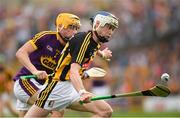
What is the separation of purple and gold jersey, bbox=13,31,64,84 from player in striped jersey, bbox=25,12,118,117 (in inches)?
31.9

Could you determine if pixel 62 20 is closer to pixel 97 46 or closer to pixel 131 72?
pixel 97 46

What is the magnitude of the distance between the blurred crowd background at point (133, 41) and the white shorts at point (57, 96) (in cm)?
812

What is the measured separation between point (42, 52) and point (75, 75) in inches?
81.4

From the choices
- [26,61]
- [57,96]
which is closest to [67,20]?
[26,61]

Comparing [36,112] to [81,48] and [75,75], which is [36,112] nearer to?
[75,75]

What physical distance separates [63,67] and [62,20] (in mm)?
1127

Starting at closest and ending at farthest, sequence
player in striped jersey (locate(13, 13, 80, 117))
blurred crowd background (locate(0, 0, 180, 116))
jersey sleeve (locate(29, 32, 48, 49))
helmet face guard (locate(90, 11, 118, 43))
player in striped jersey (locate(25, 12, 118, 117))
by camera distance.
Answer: player in striped jersey (locate(25, 12, 118, 117))
helmet face guard (locate(90, 11, 118, 43))
player in striped jersey (locate(13, 13, 80, 117))
jersey sleeve (locate(29, 32, 48, 49))
blurred crowd background (locate(0, 0, 180, 116))

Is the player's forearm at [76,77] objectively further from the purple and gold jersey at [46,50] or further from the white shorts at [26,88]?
the white shorts at [26,88]

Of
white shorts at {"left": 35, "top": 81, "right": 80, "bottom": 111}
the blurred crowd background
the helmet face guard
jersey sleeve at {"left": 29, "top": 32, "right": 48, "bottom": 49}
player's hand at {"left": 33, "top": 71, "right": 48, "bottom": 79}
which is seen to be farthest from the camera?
the blurred crowd background

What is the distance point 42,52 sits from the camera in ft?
36.0

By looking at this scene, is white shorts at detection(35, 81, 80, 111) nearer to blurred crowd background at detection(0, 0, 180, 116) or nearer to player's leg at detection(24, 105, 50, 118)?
player's leg at detection(24, 105, 50, 118)

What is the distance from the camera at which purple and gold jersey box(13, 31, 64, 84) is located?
35.4 feet

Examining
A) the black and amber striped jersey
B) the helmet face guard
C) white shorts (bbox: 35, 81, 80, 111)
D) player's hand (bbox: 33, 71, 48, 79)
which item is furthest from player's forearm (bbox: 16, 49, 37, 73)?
the helmet face guard

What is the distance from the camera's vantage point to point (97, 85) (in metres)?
19.3
